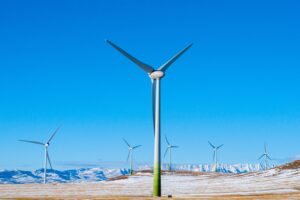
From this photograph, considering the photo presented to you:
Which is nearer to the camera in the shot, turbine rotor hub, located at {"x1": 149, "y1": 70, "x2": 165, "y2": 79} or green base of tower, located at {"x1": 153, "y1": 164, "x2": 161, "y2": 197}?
green base of tower, located at {"x1": 153, "y1": 164, "x2": 161, "y2": 197}

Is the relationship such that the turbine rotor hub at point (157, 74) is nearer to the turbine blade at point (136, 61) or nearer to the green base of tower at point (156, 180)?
the turbine blade at point (136, 61)

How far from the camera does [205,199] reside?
99.0 metres

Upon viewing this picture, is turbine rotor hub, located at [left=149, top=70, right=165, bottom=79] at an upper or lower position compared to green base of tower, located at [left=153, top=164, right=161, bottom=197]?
upper

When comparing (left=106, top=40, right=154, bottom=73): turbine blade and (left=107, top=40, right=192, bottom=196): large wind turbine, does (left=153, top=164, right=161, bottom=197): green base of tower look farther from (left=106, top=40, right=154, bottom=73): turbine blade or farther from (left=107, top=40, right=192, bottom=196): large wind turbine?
(left=106, top=40, right=154, bottom=73): turbine blade

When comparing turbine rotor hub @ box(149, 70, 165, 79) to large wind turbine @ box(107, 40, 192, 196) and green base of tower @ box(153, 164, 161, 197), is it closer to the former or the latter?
large wind turbine @ box(107, 40, 192, 196)

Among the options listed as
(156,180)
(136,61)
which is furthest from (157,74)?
(156,180)

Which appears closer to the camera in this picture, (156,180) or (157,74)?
(156,180)

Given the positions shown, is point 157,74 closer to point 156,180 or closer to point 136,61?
point 136,61

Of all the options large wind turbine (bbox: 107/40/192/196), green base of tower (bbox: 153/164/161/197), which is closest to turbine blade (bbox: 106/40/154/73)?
large wind turbine (bbox: 107/40/192/196)

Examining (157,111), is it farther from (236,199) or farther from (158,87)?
(236,199)

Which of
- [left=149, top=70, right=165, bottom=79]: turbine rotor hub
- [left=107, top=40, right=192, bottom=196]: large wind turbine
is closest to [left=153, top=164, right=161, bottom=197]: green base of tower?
[left=107, top=40, right=192, bottom=196]: large wind turbine

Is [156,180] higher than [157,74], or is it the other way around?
[157,74]

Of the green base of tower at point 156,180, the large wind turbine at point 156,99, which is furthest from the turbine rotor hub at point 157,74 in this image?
the green base of tower at point 156,180

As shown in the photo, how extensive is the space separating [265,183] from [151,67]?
250 feet
